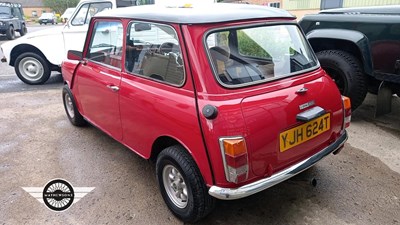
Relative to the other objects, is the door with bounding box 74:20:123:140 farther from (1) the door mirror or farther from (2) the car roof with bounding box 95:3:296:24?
(2) the car roof with bounding box 95:3:296:24

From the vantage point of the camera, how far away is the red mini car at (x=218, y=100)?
2232mm

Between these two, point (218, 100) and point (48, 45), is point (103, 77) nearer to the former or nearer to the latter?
point (218, 100)

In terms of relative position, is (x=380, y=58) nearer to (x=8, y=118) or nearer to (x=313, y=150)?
(x=313, y=150)

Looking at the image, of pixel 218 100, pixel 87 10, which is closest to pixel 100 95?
pixel 218 100

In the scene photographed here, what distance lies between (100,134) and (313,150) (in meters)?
2.95

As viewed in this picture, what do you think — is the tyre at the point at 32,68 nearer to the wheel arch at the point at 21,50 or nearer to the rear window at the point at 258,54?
the wheel arch at the point at 21,50

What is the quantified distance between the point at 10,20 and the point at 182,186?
19064mm

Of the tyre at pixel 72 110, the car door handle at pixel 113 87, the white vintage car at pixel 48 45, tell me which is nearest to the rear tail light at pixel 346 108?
the car door handle at pixel 113 87

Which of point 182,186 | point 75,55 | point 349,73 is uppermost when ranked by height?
point 75,55

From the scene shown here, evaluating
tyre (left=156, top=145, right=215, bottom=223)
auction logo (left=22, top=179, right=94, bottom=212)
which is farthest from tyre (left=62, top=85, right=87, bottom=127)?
tyre (left=156, top=145, right=215, bottom=223)

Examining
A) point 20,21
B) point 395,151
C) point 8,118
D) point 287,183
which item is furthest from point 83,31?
point 20,21

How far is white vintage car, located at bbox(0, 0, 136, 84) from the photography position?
718 centimetres

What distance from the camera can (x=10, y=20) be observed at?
1777 cm

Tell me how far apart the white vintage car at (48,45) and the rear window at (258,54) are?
17.4ft
